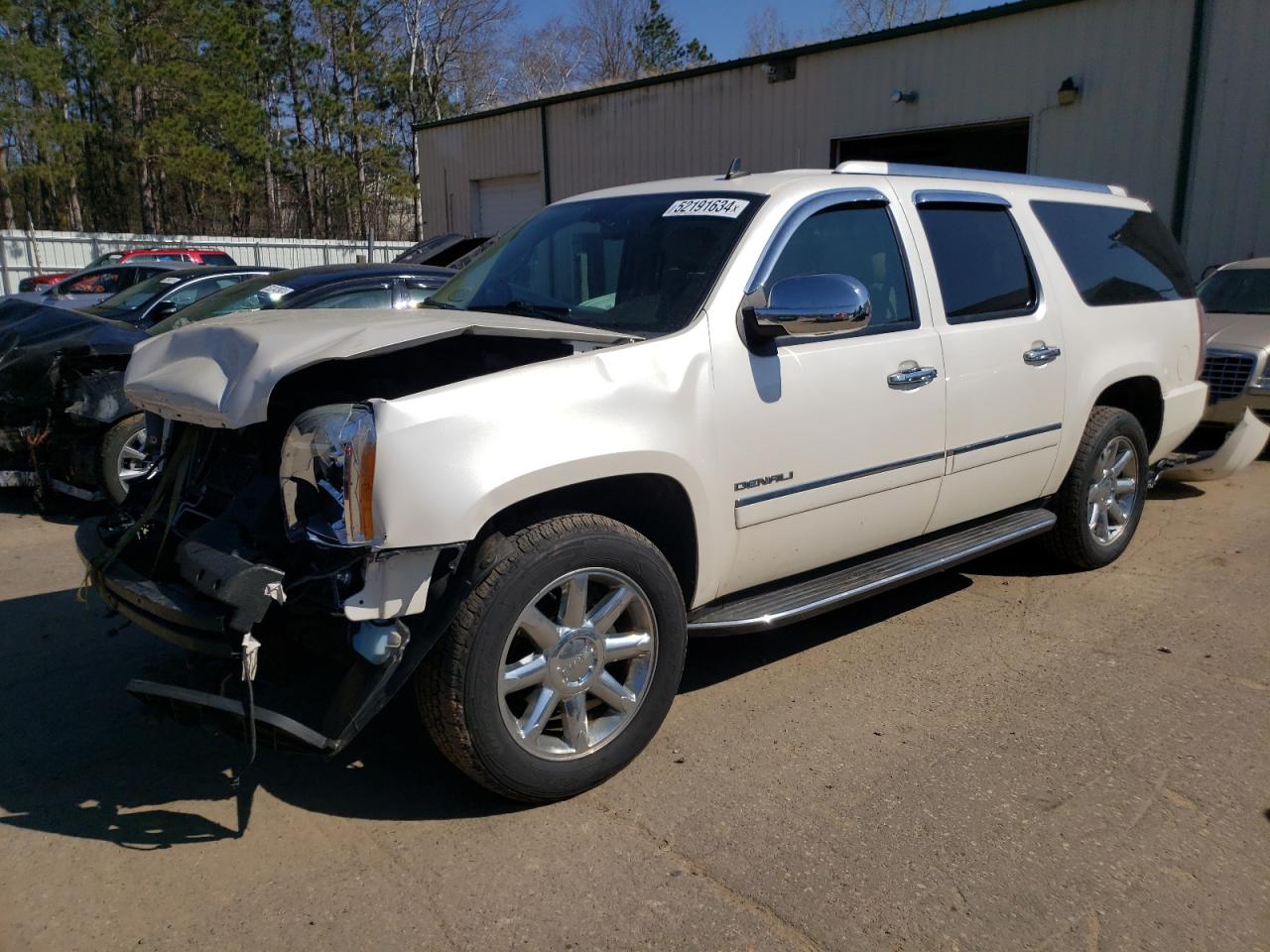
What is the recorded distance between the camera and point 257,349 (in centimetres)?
309

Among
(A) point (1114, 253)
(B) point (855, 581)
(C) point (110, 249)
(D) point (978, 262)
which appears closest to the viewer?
(B) point (855, 581)

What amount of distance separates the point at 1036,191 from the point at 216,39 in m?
35.6

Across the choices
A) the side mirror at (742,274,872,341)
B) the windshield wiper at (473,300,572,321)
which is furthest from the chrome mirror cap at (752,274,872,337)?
the windshield wiper at (473,300,572,321)

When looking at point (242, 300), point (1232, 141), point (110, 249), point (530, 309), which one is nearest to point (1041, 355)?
point (530, 309)

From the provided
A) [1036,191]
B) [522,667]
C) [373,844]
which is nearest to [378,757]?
[373,844]

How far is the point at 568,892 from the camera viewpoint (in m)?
2.82

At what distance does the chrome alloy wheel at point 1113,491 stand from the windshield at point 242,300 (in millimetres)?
5342

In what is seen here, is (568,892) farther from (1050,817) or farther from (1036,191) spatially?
(1036,191)

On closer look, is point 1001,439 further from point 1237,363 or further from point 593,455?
point 1237,363

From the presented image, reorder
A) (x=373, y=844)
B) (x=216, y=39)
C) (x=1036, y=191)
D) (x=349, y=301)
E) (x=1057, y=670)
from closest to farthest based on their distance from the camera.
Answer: (x=373, y=844), (x=1057, y=670), (x=1036, y=191), (x=349, y=301), (x=216, y=39)

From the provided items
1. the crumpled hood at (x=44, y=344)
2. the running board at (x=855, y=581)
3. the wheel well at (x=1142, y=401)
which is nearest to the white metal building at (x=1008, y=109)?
the wheel well at (x=1142, y=401)

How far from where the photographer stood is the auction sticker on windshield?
3.88m

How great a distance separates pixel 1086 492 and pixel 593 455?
330cm

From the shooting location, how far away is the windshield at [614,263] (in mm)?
3732
